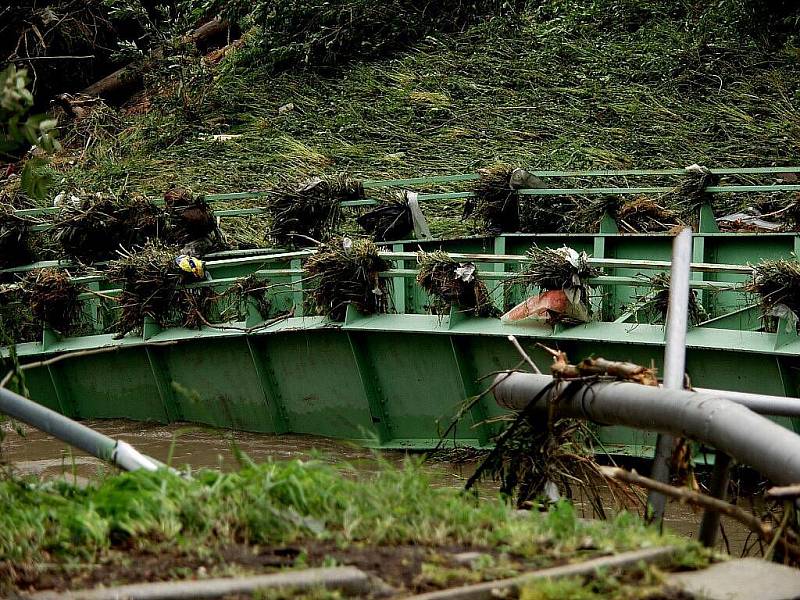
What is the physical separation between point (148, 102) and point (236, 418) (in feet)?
50.0

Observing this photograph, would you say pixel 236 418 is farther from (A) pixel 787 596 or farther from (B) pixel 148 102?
(B) pixel 148 102

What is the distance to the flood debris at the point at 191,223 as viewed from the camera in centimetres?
1465

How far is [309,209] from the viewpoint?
1439cm

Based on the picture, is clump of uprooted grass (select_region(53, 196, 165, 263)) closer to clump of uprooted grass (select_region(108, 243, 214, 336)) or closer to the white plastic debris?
clump of uprooted grass (select_region(108, 243, 214, 336))

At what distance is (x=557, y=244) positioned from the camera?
1355 centimetres

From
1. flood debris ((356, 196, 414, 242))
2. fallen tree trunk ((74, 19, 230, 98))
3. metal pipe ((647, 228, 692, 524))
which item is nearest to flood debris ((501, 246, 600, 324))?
flood debris ((356, 196, 414, 242))

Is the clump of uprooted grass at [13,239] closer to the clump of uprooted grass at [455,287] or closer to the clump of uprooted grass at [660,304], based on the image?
the clump of uprooted grass at [455,287]

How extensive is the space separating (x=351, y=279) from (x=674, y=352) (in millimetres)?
6771

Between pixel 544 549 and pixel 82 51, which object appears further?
pixel 82 51

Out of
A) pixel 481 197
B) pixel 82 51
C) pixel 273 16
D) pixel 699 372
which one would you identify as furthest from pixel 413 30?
pixel 699 372

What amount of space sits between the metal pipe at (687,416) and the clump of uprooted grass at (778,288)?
4.42 m

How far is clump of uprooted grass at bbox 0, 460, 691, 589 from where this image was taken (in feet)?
13.4

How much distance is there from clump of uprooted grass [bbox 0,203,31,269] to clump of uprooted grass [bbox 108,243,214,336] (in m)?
2.49

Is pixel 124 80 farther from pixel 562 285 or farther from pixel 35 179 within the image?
pixel 35 179
